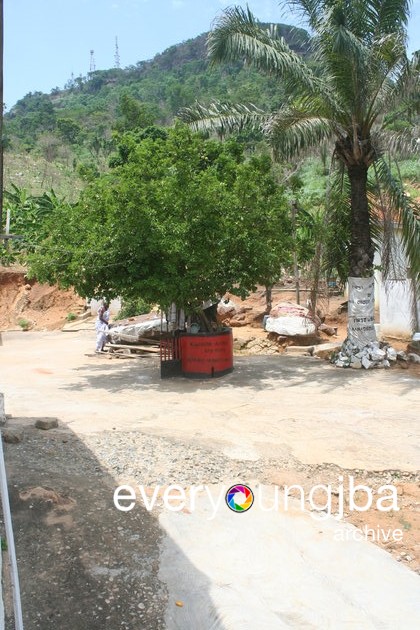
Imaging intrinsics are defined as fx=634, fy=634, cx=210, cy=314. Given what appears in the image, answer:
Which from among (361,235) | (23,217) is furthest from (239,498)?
(23,217)

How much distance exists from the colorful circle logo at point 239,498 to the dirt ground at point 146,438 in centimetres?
32

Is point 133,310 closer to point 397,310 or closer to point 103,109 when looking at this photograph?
point 397,310

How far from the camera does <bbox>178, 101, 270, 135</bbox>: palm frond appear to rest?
13.8 metres

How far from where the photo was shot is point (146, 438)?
8477 millimetres

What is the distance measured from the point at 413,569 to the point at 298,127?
9.96 meters

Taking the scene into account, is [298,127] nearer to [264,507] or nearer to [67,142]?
[264,507]

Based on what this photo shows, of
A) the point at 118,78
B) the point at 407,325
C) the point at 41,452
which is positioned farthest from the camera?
the point at 118,78

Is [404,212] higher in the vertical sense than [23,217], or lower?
lower

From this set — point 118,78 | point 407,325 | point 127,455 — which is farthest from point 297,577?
point 118,78

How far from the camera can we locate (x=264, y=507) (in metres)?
6.50

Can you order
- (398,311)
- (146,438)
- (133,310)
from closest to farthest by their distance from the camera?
(146,438), (398,311), (133,310)

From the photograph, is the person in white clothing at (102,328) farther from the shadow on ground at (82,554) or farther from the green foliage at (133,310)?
the shadow on ground at (82,554)

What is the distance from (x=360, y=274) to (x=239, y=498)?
332 inches

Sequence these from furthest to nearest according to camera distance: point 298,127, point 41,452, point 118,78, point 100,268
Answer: point 118,78 < point 298,127 < point 100,268 < point 41,452
